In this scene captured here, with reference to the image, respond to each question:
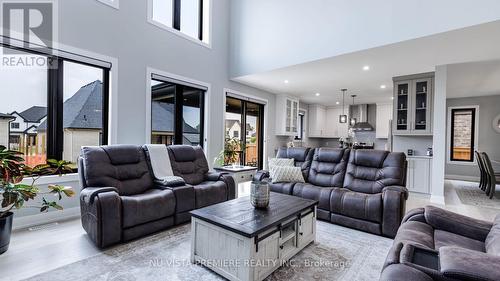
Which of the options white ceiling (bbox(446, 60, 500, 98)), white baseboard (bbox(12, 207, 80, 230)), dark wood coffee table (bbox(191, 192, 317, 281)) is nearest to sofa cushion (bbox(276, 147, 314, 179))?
dark wood coffee table (bbox(191, 192, 317, 281))

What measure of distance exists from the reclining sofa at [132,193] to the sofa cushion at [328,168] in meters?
1.34

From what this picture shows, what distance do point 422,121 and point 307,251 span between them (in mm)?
4323

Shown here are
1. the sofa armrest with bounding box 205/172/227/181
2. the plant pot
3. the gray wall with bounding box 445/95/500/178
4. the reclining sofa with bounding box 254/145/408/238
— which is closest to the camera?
the plant pot

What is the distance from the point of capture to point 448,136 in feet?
25.0

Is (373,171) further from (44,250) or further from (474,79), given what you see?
(474,79)

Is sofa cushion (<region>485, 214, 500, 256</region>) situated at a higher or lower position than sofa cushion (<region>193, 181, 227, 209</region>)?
higher

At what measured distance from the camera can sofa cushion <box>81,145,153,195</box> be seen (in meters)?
2.75

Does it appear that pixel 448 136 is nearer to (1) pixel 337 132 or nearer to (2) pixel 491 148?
(2) pixel 491 148

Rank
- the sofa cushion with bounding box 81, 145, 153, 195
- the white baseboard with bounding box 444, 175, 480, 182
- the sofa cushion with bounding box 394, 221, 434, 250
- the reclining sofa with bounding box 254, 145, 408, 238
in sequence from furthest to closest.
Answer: the white baseboard with bounding box 444, 175, 480, 182 < the reclining sofa with bounding box 254, 145, 408, 238 < the sofa cushion with bounding box 81, 145, 153, 195 < the sofa cushion with bounding box 394, 221, 434, 250

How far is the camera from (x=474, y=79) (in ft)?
17.6

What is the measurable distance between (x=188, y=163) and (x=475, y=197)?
5.89m

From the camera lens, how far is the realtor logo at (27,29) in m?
2.89

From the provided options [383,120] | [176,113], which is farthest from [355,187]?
[383,120]

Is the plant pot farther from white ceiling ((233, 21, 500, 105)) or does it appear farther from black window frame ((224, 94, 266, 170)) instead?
white ceiling ((233, 21, 500, 105))
